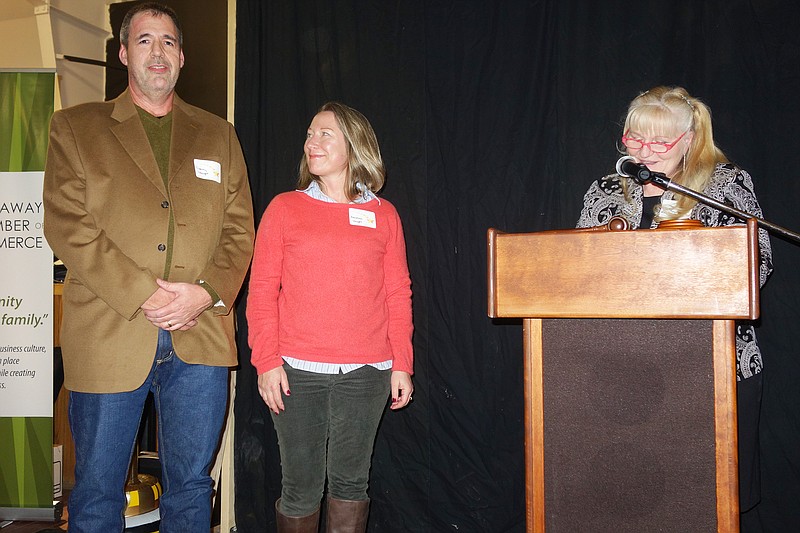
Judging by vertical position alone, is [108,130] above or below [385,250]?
above

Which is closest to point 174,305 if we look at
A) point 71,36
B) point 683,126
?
Result: point 683,126

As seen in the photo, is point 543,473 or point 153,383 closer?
point 543,473

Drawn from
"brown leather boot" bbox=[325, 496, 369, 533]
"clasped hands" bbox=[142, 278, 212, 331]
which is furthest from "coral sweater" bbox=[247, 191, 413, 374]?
"brown leather boot" bbox=[325, 496, 369, 533]

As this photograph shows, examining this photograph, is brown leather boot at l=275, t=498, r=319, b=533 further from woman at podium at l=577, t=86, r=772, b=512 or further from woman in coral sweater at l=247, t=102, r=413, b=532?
woman at podium at l=577, t=86, r=772, b=512

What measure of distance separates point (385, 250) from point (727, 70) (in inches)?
59.0

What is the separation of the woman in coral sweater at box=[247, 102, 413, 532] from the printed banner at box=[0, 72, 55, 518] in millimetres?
1279

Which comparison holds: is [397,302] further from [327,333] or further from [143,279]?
[143,279]

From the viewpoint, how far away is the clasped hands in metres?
1.76

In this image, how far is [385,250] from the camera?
6.98ft

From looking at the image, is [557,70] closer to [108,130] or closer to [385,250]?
[385,250]

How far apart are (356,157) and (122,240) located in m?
0.78

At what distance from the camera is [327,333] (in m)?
1.93

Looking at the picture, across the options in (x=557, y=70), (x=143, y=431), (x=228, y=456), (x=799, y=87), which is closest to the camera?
(x=799, y=87)

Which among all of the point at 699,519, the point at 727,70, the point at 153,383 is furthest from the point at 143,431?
the point at 727,70
